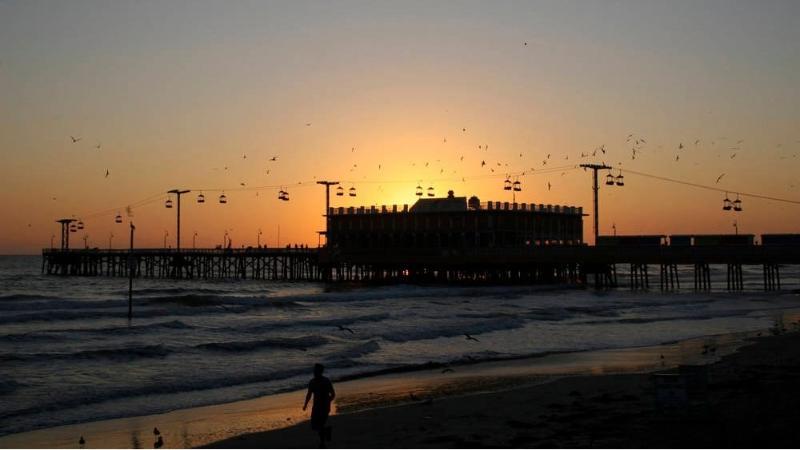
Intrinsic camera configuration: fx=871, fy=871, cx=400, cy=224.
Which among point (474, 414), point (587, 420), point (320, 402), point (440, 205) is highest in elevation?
point (440, 205)

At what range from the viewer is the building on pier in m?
94.1

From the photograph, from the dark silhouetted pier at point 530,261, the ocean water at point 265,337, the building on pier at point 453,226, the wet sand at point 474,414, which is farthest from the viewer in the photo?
the building on pier at point 453,226

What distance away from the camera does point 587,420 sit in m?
15.6

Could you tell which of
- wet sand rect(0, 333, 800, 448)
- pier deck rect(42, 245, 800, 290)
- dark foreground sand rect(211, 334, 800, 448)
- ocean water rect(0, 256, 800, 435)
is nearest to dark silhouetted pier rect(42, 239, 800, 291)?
pier deck rect(42, 245, 800, 290)

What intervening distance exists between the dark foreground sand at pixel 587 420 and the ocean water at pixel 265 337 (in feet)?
19.3

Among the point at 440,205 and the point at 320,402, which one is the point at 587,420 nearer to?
the point at 320,402

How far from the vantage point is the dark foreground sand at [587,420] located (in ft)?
43.7

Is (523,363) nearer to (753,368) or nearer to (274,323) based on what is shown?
(753,368)

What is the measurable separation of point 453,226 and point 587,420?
79.8m

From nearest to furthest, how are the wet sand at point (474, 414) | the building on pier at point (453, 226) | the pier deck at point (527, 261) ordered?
the wet sand at point (474, 414) → the pier deck at point (527, 261) → the building on pier at point (453, 226)

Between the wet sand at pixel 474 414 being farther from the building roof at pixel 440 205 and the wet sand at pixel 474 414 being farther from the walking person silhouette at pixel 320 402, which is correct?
the building roof at pixel 440 205

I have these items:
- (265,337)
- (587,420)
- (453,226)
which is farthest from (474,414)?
(453,226)

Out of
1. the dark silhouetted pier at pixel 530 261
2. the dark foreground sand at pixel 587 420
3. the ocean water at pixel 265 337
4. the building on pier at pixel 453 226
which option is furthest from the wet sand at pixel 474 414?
the building on pier at pixel 453 226

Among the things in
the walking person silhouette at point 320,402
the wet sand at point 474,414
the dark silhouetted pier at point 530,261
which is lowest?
the wet sand at point 474,414
